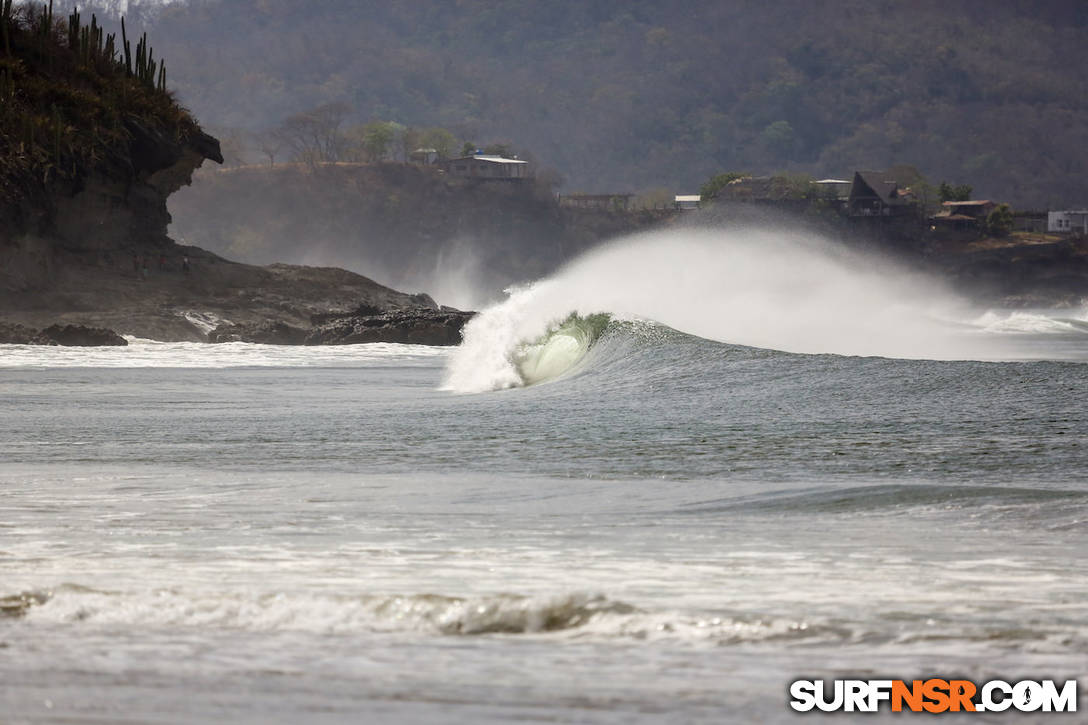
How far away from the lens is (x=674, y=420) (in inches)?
512

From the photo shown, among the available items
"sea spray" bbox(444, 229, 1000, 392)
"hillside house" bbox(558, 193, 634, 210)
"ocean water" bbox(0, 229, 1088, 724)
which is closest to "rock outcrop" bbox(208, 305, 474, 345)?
"sea spray" bbox(444, 229, 1000, 392)

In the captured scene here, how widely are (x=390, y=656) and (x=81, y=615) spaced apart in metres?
1.35

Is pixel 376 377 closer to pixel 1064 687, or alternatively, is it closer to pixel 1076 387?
pixel 1076 387

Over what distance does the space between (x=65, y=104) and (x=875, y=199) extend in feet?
408

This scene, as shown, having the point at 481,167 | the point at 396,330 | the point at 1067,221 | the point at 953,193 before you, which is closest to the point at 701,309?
the point at 396,330

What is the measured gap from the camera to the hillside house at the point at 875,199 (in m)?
158

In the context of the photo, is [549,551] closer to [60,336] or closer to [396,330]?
[60,336]

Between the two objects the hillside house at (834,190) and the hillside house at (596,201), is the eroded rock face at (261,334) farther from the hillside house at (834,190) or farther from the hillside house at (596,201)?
the hillside house at (834,190)

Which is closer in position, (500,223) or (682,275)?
(682,275)

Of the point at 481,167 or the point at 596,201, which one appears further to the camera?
the point at 596,201

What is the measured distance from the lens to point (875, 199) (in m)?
160

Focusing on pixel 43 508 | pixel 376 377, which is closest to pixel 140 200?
pixel 376 377

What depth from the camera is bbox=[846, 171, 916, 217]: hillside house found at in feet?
518

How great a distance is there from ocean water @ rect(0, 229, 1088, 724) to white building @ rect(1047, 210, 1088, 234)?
514 feet
